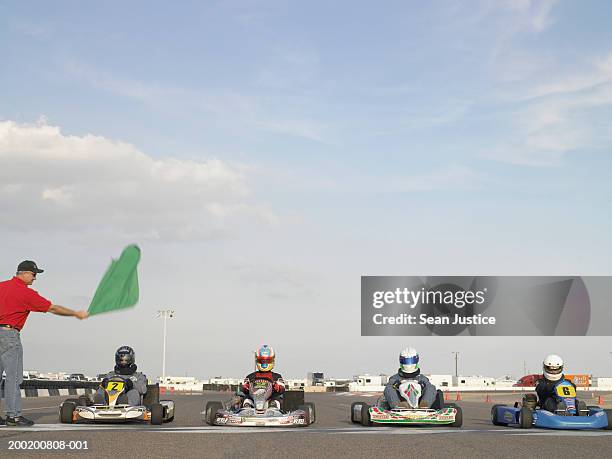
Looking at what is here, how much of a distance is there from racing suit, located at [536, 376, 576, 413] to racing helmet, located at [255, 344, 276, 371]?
17.7ft

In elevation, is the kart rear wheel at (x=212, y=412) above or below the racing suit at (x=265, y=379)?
below

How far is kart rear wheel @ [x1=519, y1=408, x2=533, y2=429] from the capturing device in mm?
16047

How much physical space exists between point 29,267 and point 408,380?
7.72m

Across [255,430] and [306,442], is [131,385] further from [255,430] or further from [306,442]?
[306,442]

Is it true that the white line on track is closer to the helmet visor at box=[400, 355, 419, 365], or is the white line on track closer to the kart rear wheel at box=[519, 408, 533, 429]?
the kart rear wheel at box=[519, 408, 533, 429]

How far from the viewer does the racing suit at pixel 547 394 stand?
17250 millimetres

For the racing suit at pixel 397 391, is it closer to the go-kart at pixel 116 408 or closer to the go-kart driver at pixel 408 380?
the go-kart driver at pixel 408 380

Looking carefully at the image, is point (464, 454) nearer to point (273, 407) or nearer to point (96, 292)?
point (96, 292)

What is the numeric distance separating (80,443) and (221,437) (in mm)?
2295

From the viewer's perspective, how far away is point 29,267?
13.3 metres

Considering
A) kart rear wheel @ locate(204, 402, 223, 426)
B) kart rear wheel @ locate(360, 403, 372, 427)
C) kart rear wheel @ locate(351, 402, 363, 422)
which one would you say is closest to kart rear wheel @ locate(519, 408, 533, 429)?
kart rear wheel @ locate(360, 403, 372, 427)

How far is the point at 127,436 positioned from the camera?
11.9m

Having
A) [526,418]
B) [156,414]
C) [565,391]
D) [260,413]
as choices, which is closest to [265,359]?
[260,413]

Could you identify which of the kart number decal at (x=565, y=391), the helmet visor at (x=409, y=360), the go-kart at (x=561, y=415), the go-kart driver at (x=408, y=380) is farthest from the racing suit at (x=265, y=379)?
the kart number decal at (x=565, y=391)
